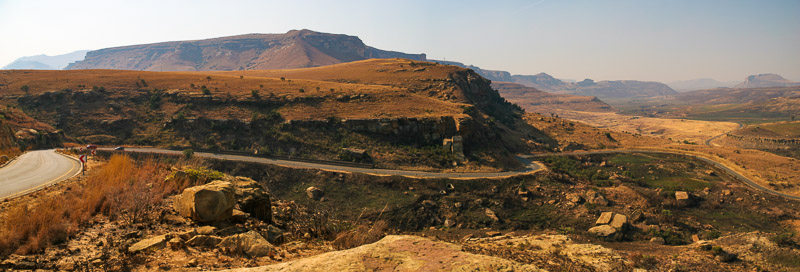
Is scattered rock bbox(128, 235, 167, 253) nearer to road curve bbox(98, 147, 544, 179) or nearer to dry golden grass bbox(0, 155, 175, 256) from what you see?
dry golden grass bbox(0, 155, 175, 256)

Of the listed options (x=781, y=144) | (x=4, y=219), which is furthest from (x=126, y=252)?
(x=781, y=144)

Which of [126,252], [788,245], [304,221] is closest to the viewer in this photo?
[126,252]

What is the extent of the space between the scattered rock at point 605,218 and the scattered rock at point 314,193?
2224 cm

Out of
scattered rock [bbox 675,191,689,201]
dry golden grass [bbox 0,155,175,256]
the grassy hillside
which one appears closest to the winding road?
dry golden grass [bbox 0,155,175,256]

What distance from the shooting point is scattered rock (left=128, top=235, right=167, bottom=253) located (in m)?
6.75

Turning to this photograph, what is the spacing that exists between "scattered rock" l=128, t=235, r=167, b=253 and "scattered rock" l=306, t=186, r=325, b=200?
2201 cm

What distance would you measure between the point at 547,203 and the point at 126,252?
30.9 m

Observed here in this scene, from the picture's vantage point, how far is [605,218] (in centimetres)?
2686

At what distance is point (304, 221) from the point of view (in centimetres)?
1061

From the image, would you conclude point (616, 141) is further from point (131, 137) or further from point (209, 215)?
point (131, 137)

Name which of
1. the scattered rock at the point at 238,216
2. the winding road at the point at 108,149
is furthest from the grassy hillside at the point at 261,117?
the scattered rock at the point at 238,216

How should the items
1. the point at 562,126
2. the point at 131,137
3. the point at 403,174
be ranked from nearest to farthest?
the point at 403,174
the point at 131,137
the point at 562,126

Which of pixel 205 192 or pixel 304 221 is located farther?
pixel 304 221

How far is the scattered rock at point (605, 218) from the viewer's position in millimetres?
26484
